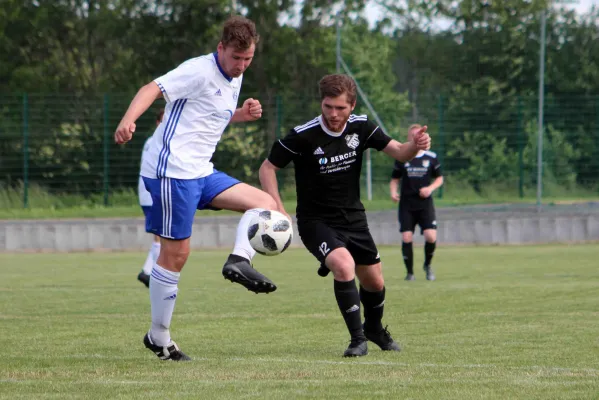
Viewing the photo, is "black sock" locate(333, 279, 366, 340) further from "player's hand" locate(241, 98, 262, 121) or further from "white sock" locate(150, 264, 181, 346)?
"player's hand" locate(241, 98, 262, 121)

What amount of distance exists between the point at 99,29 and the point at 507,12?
14474 millimetres

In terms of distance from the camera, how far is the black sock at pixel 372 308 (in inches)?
312

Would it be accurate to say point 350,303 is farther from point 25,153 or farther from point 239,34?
point 25,153

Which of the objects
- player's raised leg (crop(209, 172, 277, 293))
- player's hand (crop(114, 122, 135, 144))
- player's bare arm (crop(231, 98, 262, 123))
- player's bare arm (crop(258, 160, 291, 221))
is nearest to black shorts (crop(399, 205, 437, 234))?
player's bare arm (crop(258, 160, 291, 221))

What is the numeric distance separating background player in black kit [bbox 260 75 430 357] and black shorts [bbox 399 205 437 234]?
8019 millimetres

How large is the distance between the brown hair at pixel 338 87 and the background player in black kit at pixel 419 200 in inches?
316

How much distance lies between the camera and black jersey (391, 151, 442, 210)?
1603 cm

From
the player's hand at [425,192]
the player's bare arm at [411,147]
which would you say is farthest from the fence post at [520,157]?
the player's bare arm at [411,147]

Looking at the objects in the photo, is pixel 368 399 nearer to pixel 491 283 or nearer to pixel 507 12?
pixel 491 283

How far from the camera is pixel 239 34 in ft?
23.2

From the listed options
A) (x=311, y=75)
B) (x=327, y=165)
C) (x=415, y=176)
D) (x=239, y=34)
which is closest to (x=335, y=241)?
(x=327, y=165)

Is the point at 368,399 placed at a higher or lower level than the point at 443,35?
lower

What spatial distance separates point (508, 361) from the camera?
6.97 metres

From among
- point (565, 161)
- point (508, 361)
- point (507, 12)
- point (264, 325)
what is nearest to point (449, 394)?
point (508, 361)
